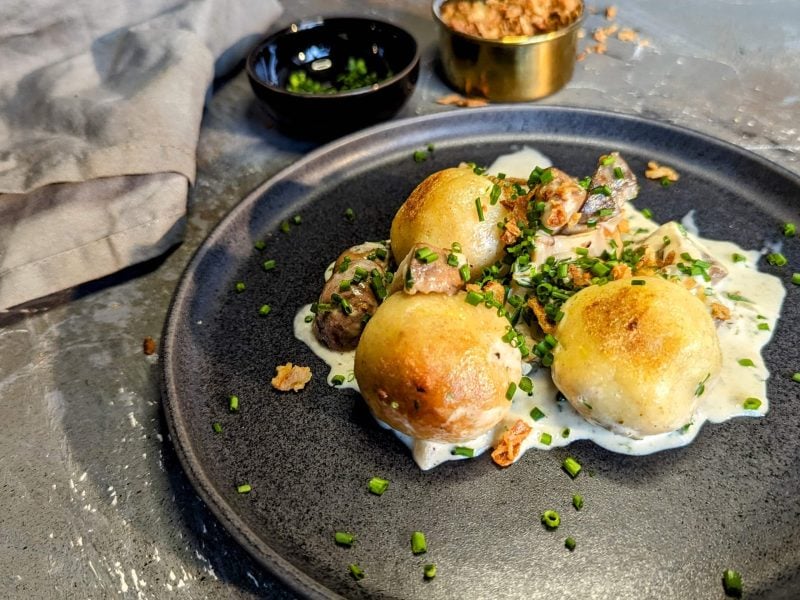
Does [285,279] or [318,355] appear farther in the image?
[285,279]

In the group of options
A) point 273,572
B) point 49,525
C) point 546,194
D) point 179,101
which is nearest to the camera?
point 273,572

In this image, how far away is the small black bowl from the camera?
2.72 metres

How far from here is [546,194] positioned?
1840mm

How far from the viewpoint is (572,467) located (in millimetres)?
1631

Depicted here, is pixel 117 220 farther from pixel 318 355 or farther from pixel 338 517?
pixel 338 517

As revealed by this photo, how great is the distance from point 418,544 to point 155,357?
110 centimetres

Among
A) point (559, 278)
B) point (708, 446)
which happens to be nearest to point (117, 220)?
point (559, 278)

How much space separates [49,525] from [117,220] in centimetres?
106

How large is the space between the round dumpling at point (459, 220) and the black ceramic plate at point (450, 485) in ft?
1.59

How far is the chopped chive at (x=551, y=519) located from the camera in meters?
1.55

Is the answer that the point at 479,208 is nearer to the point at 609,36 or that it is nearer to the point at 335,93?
the point at 335,93

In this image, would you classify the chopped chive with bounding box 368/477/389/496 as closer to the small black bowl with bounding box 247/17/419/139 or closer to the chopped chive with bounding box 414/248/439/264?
the chopped chive with bounding box 414/248/439/264

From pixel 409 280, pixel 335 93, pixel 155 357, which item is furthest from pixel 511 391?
pixel 335 93

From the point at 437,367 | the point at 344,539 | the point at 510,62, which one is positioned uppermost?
the point at 437,367
